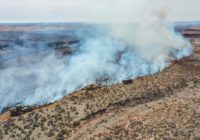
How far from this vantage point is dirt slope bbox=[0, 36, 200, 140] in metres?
21.1

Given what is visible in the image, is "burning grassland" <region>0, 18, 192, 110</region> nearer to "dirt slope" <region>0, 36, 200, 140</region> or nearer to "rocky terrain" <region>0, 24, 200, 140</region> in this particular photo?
"rocky terrain" <region>0, 24, 200, 140</region>

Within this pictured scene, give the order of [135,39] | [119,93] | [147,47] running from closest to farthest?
[119,93], [147,47], [135,39]

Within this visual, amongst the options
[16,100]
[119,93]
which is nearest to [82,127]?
[119,93]

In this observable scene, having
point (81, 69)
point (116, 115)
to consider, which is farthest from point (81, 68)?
point (116, 115)

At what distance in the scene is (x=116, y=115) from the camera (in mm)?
24734

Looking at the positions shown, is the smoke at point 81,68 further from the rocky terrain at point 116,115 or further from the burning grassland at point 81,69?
the rocky terrain at point 116,115

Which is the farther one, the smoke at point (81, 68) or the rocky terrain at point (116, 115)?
the smoke at point (81, 68)

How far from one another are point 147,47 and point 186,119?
3254 cm

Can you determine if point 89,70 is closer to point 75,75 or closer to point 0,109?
point 75,75

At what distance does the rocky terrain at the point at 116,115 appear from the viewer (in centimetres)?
2112

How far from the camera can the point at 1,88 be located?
111 ft

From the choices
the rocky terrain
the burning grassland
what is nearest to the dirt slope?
the rocky terrain

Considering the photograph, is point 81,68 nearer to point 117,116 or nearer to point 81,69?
point 81,69

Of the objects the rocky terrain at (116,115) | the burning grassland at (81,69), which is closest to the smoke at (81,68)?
the burning grassland at (81,69)
